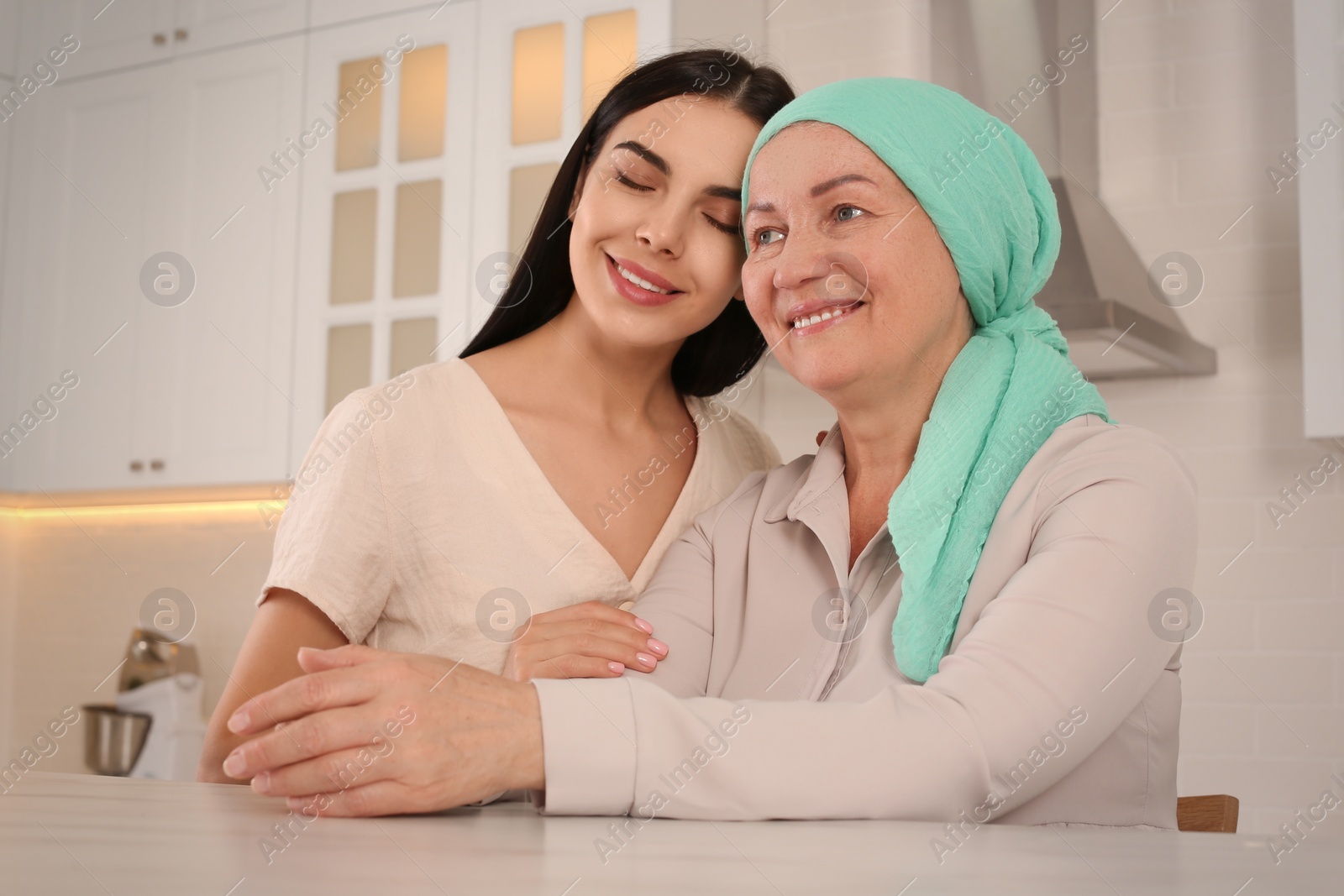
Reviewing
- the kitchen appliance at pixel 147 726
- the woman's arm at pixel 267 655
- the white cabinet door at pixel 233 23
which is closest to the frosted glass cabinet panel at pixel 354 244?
the white cabinet door at pixel 233 23

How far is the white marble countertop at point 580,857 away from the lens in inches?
19.9

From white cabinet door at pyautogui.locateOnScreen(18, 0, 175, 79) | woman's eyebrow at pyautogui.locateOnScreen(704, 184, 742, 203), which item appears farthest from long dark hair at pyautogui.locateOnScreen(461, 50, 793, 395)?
white cabinet door at pyautogui.locateOnScreen(18, 0, 175, 79)

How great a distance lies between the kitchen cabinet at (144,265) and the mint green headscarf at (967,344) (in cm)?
206

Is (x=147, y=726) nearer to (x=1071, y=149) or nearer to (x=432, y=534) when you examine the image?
(x=432, y=534)

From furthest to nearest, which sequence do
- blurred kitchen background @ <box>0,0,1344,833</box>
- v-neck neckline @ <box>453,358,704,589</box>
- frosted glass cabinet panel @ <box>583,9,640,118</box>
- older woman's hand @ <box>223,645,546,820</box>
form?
frosted glass cabinet panel @ <box>583,9,640,118</box>, blurred kitchen background @ <box>0,0,1344,833</box>, v-neck neckline @ <box>453,358,704,589</box>, older woman's hand @ <box>223,645,546,820</box>

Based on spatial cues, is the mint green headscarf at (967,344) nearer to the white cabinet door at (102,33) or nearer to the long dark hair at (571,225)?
the long dark hair at (571,225)

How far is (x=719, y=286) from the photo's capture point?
4.71 ft

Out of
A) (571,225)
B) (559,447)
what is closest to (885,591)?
(559,447)

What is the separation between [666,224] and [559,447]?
31cm

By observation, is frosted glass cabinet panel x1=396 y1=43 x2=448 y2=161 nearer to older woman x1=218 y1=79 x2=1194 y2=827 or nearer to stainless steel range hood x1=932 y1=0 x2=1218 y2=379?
stainless steel range hood x1=932 y1=0 x2=1218 y2=379

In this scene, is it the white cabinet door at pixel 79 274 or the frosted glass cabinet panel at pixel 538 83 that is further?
the white cabinet door at pixel 79 274

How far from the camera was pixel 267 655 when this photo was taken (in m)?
1.23

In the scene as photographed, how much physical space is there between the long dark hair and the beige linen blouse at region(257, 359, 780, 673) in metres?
0.22

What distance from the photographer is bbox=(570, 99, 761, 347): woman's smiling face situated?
1399mm
